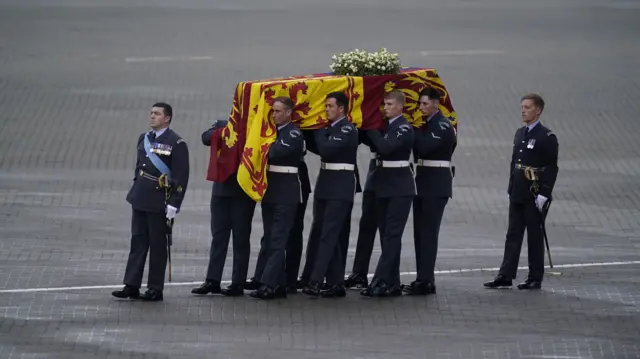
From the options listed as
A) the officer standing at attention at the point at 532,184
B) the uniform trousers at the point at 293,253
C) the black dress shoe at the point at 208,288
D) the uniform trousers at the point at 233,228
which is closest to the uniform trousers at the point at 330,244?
the uniform trousers at the point at 293,253

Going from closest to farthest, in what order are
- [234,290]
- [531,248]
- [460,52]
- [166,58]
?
[234,290], [531,248], [166,58], [460,52]

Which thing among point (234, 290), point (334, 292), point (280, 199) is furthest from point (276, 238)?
point (334, 292)

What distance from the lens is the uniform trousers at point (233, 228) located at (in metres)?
12.9

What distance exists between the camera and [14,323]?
1152 centimetres

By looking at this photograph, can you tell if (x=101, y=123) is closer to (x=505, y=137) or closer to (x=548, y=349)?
(x=505, y=137)

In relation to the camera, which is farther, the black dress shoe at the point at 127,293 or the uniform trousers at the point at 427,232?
the uniform trousers at the point at 427,232

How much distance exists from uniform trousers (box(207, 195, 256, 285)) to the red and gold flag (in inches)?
12.0

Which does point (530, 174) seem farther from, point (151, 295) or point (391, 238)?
point (151, 295)

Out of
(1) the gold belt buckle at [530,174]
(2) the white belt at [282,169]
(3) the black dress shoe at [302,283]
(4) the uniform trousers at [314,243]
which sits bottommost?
(3) the black dress shoe at [302,283]

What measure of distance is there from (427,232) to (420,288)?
0.50 metres

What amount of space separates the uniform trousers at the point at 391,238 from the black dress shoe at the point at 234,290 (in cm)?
107

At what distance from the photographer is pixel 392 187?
12.9 metres

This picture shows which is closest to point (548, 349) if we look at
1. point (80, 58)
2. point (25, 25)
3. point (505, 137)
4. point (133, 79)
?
point (505, 137)

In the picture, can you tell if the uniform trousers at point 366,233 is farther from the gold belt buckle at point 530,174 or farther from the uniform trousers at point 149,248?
the uniform trousers at point 149,248
